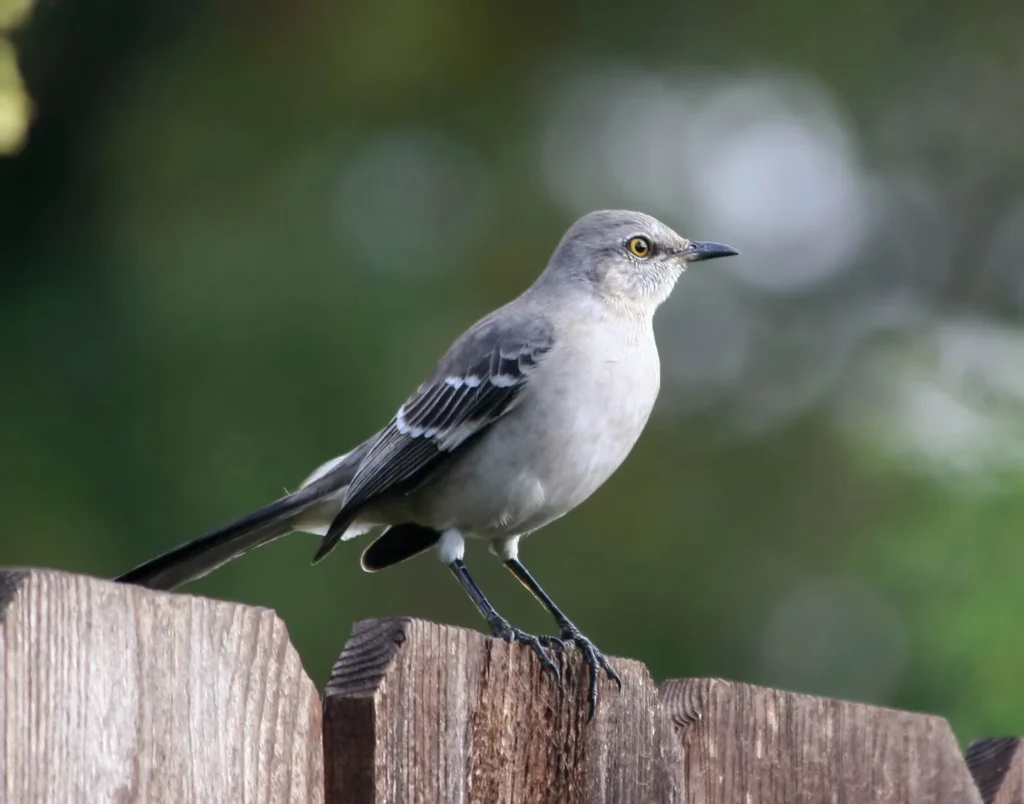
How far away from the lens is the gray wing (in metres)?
4.54

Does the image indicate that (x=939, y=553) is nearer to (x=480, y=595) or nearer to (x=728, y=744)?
(x=480, y=595)

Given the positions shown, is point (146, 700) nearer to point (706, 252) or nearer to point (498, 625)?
point (498, 625)

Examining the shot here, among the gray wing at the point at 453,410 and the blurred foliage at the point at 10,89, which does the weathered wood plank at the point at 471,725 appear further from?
the gray wing at the point at 453,410

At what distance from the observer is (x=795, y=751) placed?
302 cm

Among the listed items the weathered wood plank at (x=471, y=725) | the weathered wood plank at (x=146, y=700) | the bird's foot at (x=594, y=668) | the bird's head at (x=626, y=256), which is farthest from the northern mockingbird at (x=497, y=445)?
the weathered wood plank at (x=146, y=700)

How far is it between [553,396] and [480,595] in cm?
68

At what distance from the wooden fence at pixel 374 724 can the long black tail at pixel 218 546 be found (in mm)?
966

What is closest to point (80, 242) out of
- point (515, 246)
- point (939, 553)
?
point (515, 246)

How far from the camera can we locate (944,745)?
335 centimetres

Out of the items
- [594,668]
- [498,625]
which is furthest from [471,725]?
[498,625]

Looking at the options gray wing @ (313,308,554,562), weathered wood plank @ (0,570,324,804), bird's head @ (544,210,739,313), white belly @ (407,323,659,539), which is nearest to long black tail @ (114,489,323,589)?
gray wing @ (313,308,554,562)

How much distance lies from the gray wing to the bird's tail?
5.4 inches

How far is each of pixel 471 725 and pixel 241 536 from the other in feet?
5.93

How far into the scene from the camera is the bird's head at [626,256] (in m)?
Result: 5.23
